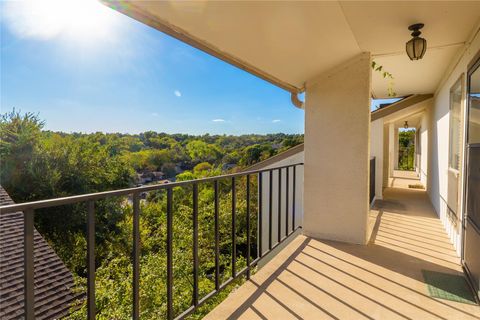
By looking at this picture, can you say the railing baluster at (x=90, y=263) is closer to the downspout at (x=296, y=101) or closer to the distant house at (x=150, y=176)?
the downspout at (x=296, y=101)

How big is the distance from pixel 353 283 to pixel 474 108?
1875 mm

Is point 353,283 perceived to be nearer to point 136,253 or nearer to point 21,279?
point 136,253

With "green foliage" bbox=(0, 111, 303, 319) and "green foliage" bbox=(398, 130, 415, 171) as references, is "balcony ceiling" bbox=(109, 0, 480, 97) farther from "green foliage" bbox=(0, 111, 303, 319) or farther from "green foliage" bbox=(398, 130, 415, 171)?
"green foliage" bbox=(398, 130, 415, 171)

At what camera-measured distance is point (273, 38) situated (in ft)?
8.20

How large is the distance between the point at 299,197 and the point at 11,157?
14.4 m

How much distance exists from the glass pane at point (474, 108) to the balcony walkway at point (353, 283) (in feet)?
3.96

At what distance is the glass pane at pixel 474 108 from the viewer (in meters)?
2.51

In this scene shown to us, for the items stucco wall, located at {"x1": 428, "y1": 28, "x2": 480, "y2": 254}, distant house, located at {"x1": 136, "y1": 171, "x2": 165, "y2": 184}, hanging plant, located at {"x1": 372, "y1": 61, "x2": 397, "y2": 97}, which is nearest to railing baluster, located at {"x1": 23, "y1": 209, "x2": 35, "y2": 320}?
stucco wall, located at {"x1": 428, "y1": 28, "x2": 480, "y2": 254}

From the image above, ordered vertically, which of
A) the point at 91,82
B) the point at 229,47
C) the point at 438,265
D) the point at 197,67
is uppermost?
the point at 197,67

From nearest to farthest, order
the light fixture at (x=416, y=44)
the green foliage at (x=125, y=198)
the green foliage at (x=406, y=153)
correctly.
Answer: the light fixture at (x=416, y=44)
the green foliage at (x=125, y=198)
the green foliage at (x=406, y=153)

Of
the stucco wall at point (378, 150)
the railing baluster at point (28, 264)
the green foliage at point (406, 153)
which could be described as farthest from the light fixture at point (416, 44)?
the green foliage at point (406, 153)

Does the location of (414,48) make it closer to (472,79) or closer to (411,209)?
(472,79)

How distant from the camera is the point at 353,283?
94.7 inches

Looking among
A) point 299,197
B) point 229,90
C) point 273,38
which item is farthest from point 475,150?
point 229,90
